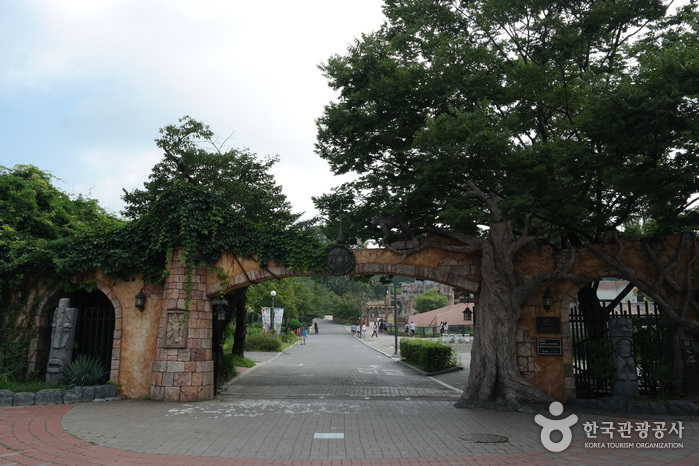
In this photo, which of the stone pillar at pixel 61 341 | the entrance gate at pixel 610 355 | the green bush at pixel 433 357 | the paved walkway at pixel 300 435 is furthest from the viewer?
the green bush at pixel 433 357

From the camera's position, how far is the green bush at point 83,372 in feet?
36.3

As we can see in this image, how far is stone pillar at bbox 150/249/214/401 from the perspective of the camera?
433 inches

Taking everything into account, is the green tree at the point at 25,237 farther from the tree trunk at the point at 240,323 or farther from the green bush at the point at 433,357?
the green bush at the point at 433,357

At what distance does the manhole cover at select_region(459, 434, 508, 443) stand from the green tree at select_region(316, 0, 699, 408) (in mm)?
2820

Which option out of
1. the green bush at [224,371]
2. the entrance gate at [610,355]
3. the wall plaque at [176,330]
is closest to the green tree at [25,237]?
the wall plaque at [176,330]

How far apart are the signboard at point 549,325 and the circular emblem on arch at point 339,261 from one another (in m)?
4.81

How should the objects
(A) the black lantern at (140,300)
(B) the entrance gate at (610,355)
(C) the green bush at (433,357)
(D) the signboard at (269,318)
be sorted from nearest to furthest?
(B) the entrance gate at (610,355)
(A) the black lantern at (140,300)
(C) the green bush at (433,357)
(D) the signboard at (269,318)

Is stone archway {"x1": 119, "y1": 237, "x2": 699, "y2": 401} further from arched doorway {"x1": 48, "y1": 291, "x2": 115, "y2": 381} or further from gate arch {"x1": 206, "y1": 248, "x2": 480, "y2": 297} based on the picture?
arched doorway {"x1": 48, "y1": 291, "x2": 115, "y2": 381}

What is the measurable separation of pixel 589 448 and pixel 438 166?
18.2 feet

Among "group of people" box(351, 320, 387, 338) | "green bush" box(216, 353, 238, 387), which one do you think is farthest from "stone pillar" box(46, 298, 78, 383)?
"group of people" box(351, 320, 387, 338)

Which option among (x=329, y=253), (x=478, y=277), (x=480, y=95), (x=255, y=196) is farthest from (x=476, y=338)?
(x=255, y=196)

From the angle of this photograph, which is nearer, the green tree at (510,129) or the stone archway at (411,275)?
the green tree at (510,129)

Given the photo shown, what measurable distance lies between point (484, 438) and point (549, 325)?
182 inches

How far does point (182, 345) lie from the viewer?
36.6 ft
